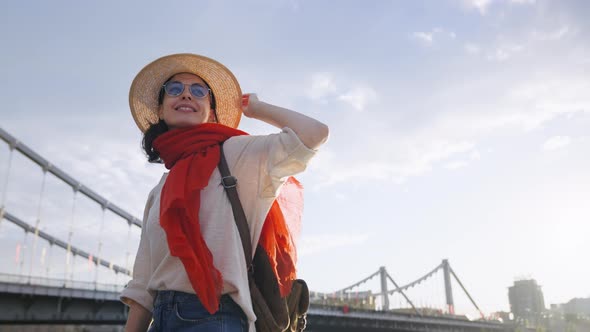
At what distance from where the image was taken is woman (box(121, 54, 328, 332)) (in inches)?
77.8

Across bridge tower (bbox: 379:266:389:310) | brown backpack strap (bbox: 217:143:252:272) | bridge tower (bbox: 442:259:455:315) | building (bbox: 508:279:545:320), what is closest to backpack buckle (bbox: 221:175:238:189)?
brown backpack strap (bbox: 217:143:252:272)

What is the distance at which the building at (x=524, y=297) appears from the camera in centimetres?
9356

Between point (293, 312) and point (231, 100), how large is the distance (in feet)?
3.52

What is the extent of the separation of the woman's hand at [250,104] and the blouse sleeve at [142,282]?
64cm

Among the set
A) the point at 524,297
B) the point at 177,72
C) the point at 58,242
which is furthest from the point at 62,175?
the point at 524,297

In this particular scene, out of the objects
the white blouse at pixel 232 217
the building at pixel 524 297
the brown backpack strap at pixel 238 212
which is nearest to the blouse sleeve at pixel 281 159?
the white blouse at pixel 232 217

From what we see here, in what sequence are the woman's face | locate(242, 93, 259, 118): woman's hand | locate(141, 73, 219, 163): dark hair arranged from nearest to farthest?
locate(242, 93, 259, 118): woman's hand → the woman's face → locate(141, 73, 219, 163): dark hair

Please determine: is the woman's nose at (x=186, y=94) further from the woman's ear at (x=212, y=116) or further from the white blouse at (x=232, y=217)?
the white blouse at (x=232, y=217)

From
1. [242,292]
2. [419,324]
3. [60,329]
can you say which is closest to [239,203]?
Result: [242,292]

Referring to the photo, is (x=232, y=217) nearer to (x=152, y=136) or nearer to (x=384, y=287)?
(x=152, y=136)

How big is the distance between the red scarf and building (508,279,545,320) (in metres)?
99.4

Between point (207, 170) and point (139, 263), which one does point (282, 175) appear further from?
point (139, 263)

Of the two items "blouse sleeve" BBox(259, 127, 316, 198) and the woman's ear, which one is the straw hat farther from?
"blouse sleeve" BBox(259, 127, 316, 198)

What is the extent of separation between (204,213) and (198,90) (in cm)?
72
